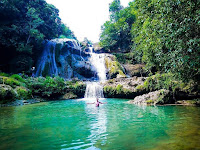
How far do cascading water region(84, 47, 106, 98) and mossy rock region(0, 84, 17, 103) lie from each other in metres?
8.30

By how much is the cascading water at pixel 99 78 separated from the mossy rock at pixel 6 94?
830 centimetres

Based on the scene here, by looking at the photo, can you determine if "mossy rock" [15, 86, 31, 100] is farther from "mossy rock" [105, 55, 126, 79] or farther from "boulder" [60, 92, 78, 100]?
"mossy rock" [105, 55, 126, 79]

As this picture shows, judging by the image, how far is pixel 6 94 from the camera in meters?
12.1

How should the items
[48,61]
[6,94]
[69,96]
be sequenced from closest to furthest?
[6,94]
[69,96]
[48,61]

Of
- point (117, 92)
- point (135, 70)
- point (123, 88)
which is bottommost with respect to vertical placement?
point (117, 92)

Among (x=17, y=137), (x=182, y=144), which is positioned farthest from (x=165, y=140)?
(x=17, y=137)

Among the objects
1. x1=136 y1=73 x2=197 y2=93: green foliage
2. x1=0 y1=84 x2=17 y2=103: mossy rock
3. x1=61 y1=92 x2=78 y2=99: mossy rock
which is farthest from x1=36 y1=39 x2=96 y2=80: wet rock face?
x1=136 y1=73 x2=197 y2=93: green foliage

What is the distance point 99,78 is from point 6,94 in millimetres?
14838

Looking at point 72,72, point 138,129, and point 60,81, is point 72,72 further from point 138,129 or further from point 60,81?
point 138,129

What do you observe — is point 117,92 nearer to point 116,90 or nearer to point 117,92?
point 117,92

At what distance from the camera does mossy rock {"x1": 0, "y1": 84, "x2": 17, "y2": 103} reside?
1181 centimetres

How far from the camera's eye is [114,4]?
38.1 m

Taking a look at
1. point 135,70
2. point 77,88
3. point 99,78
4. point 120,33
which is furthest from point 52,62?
point 120,33

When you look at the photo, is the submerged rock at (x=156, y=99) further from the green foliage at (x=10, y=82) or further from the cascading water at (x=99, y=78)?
the green foliage at (x=10, y=82)
